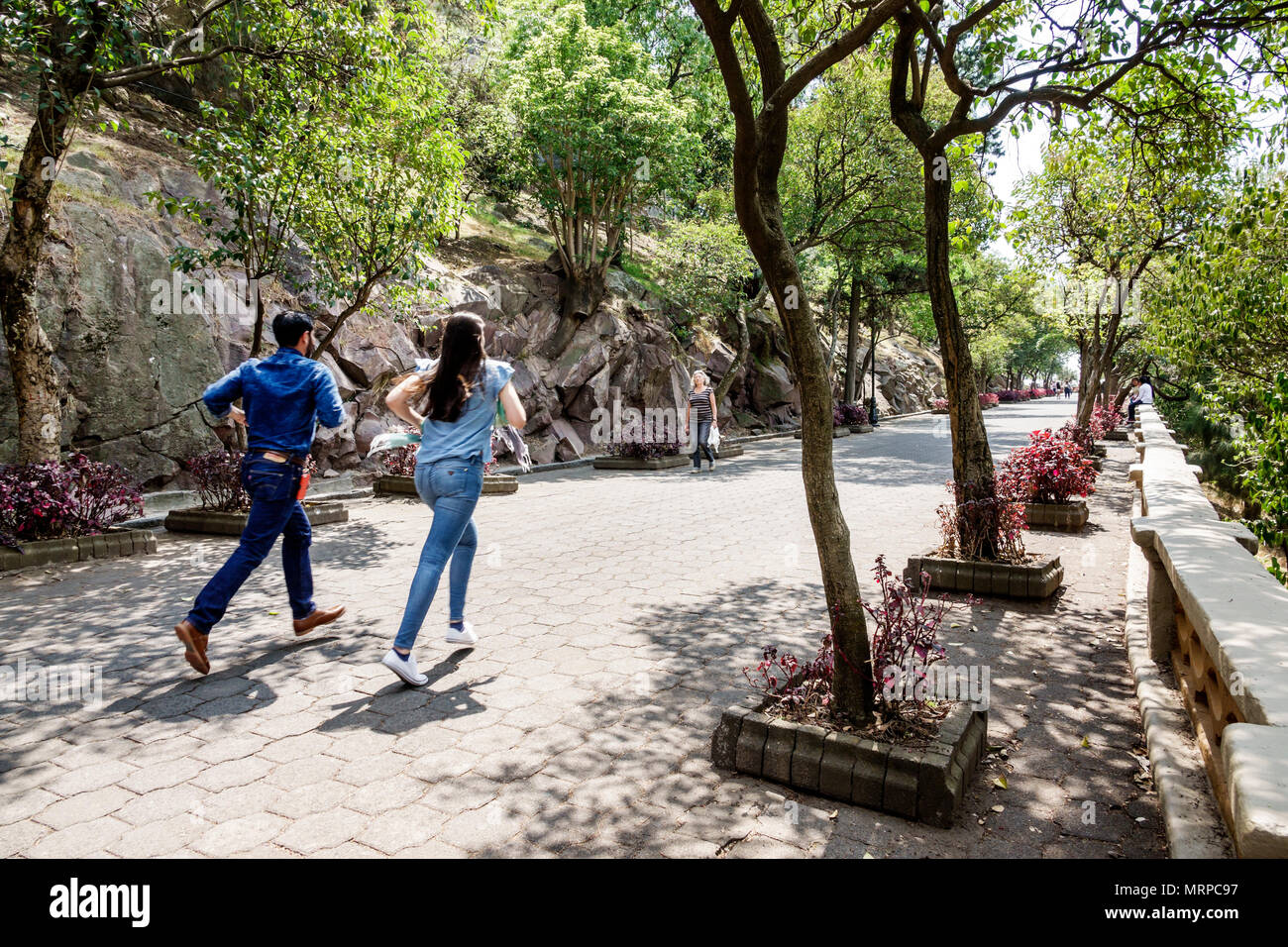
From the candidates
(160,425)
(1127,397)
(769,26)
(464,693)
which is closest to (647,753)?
(464,693)

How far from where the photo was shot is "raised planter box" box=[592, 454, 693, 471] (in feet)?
56.7

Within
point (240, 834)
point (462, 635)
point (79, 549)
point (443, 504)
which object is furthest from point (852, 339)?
point (240, 834)

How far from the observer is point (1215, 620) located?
10.2 feet

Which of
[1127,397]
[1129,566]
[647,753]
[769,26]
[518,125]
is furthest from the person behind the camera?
[1127,397]

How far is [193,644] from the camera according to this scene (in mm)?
4473

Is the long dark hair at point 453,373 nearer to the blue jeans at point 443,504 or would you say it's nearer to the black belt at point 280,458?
the blue jeans at point 443,504

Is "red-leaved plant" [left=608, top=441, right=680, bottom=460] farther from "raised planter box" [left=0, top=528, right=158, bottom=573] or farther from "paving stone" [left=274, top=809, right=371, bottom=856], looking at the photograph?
"paving stone" [left=274, top=809, right=371, bottom=856]

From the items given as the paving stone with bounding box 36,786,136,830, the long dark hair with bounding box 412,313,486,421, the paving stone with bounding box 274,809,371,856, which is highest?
the long dark hair with bounding box 412,313,486,421

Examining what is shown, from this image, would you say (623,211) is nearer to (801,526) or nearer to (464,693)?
(801,526)

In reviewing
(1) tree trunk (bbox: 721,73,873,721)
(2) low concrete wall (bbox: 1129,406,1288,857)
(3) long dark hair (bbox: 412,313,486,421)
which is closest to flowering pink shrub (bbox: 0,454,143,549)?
(3) long dark hair (bbox: 412,313,486,421)

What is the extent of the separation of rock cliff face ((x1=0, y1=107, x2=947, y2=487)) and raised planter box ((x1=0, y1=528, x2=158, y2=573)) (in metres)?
3.27

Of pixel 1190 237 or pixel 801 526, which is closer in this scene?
pixel 801 526

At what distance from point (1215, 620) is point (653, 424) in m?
19.2

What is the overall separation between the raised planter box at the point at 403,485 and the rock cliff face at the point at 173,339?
5.70ft
